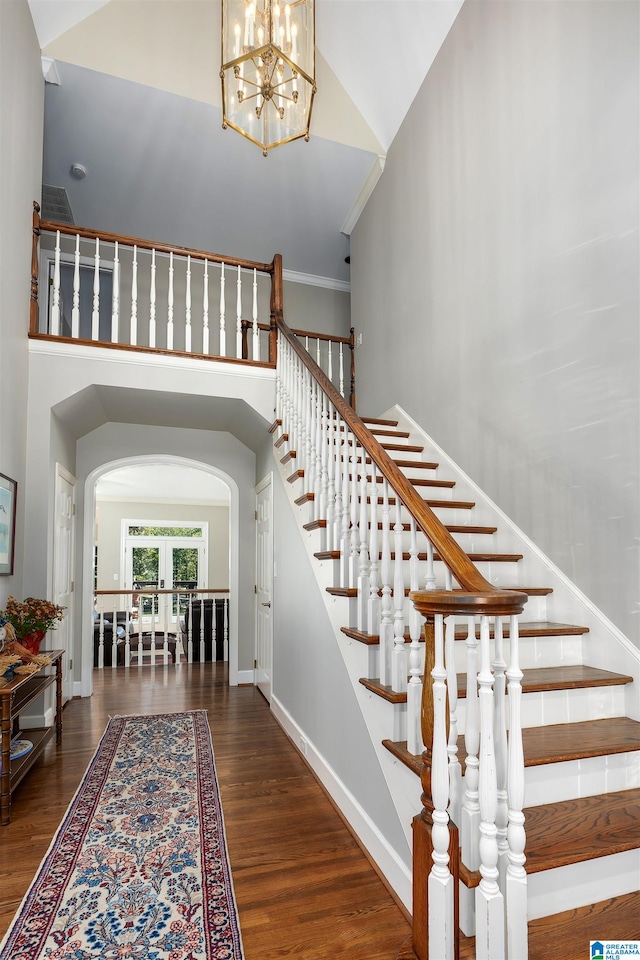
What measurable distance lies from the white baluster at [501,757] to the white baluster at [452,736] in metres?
0.12

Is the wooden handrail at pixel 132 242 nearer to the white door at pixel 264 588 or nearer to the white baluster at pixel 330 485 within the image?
the white door at pixel 264 588

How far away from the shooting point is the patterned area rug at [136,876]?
5.93ft

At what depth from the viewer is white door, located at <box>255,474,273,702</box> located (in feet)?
15.8

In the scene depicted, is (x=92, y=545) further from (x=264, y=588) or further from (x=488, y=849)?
(x=488, y=849)

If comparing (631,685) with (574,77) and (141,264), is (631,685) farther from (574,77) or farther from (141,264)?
(141,264)

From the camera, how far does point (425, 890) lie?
1.52 meters

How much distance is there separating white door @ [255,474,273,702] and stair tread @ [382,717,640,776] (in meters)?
2.78

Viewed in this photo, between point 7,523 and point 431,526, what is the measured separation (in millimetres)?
2833

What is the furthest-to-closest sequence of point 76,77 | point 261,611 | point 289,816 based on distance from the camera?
point 261,611 < point 76,77 < point 289,816

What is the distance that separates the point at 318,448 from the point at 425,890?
2.27 metres

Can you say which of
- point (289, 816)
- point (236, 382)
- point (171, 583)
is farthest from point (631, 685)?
point (171, 583)

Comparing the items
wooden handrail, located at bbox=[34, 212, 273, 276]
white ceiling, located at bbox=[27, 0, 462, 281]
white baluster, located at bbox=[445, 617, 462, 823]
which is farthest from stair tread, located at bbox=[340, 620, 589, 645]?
white ceiling, located at bbox=[27, 0, 462, 281]

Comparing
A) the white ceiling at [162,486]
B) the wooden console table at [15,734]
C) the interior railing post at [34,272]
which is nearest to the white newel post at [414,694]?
the wooden console table at [15,734]

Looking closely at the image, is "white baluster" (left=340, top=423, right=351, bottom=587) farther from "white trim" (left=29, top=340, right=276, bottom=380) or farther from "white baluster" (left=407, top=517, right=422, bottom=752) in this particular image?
"white trim" (left=29, top=340, right=276, bottom=380)
